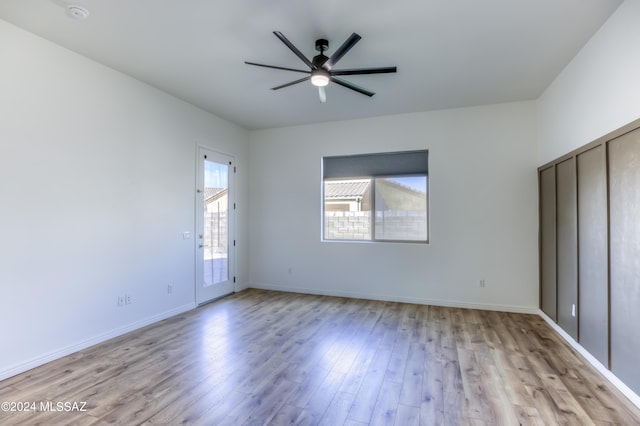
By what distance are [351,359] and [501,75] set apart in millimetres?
3590

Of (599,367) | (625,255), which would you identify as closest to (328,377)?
(599,367)

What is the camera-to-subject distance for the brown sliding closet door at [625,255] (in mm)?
2254

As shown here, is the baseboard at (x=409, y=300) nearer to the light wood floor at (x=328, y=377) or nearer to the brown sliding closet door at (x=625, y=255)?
the light wood floor at (x=328, y=377)

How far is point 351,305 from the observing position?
4.79m

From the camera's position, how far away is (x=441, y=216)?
474cm

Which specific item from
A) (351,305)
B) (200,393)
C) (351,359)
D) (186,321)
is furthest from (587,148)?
(186,321)

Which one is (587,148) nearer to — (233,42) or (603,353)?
(603,353)

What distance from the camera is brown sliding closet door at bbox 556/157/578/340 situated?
321cm

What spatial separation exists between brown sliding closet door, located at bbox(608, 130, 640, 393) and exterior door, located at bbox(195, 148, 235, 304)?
480cm

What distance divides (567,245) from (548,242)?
62 cm

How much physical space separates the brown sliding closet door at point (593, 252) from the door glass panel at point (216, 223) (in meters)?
4.78

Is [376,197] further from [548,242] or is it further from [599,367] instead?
Answer: [599,367]

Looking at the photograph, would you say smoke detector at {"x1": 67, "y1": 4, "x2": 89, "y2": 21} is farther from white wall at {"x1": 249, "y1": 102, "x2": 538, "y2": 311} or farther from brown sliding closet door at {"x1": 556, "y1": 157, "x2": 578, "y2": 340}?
brown sliding closet door at {"x1": 556, "y1": 157, "x2": 578, "y2": 340}

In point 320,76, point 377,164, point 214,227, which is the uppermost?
point 320,76
